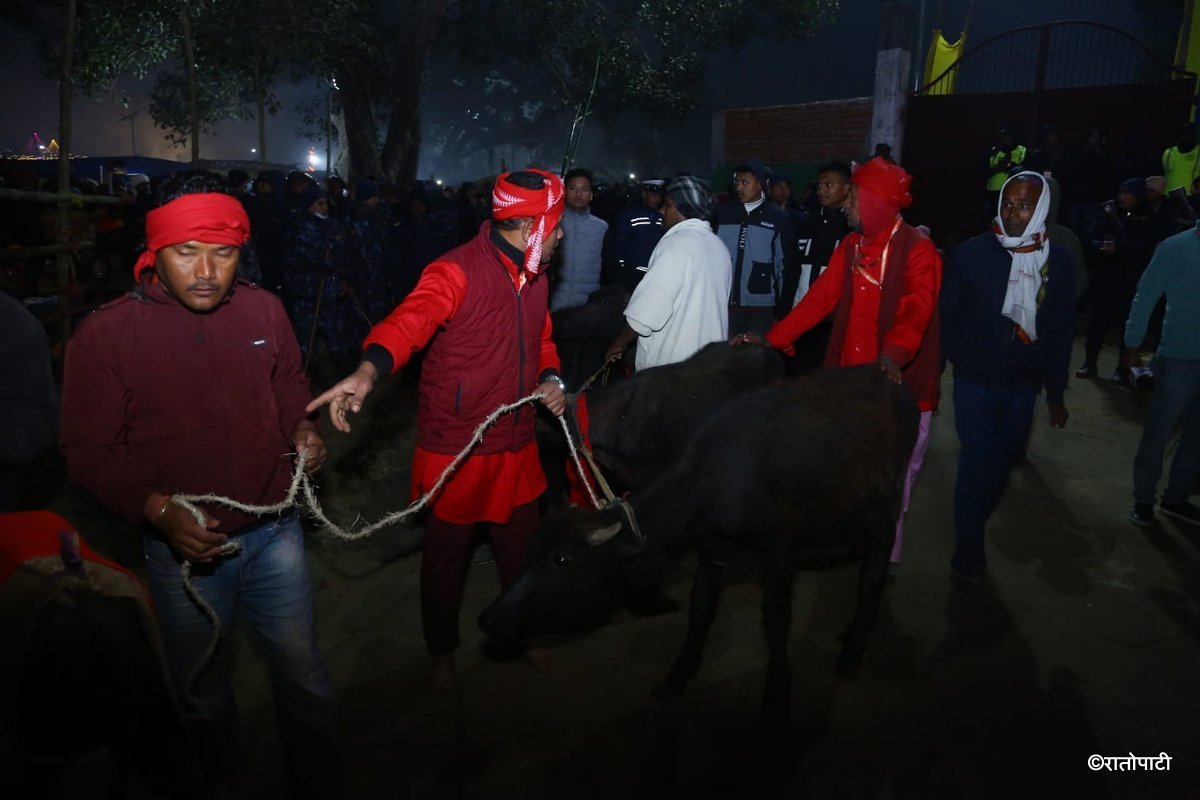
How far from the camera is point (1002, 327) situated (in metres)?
4.58

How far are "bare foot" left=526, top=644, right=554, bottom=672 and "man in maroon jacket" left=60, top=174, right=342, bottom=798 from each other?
1197 mm

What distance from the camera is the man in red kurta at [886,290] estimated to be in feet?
14.3

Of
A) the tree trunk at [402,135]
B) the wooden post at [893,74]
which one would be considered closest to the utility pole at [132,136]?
the tree trunk at [402,135]

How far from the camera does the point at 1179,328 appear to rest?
17.8ft

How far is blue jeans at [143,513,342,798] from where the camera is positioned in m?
2.68

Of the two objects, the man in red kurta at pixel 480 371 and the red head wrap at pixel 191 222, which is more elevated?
the red head wrap at pixel 191 222

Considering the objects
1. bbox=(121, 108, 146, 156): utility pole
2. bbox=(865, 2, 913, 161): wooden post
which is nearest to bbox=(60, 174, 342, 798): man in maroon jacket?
bbox=(865, 2, 913, 161): wooden post

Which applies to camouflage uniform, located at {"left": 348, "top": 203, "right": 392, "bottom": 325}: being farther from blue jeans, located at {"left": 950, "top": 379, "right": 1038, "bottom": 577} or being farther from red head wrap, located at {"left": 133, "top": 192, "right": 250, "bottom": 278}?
red head wrap, located at {"left": 133, "top": 192, "right": 250, "bottom": 278}

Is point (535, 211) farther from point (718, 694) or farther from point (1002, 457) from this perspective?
point (1002, 457)

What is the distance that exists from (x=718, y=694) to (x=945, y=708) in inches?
38.5

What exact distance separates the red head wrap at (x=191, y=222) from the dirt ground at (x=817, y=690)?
6.52 ft

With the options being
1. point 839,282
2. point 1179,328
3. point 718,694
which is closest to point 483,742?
point 718,694

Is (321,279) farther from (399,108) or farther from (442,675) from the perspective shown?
(399,108)

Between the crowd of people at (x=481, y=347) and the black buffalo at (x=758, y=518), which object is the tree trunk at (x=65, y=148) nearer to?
the crowd of people at (x=481, y=347)
